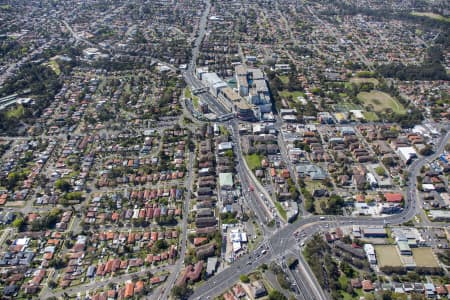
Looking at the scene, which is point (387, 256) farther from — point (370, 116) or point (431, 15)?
point (431, 15)

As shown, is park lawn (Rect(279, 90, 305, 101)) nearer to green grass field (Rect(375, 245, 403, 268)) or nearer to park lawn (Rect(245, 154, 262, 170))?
park lawn (Rect(245, 154, 262, 170))

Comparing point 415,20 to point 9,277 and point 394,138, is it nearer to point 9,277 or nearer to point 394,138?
point 394,138

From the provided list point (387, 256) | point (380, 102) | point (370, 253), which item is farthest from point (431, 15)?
point (370, 253)

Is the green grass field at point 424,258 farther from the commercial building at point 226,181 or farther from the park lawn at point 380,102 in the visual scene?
the park lawn at point 380,102

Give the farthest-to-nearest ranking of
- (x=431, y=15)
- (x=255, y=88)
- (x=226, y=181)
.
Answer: (x=431, y=15) < (x=255, y=88) < (x=226, y=181)

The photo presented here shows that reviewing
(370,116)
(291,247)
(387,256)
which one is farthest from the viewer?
(370,116)

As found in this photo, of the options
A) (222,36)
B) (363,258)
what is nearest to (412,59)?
(222,36)
